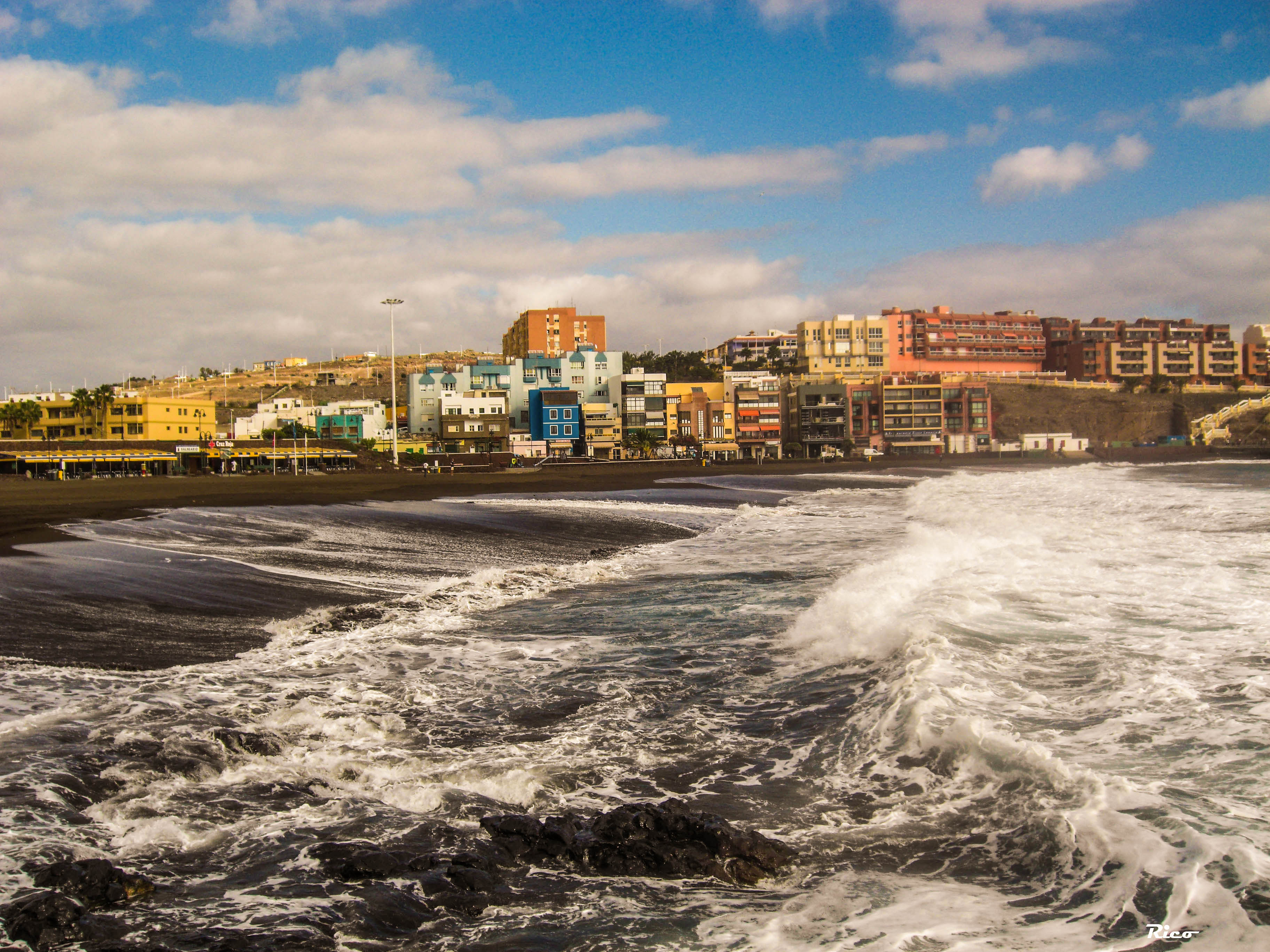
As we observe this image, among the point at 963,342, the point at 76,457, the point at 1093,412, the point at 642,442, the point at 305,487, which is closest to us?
the point at 305,487

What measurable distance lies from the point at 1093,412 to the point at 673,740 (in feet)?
404

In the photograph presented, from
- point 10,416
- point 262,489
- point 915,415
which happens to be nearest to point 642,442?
point 915,415

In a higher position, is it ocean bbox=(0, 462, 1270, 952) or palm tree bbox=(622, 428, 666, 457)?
palm tree bbox=(622, 428, 666, 457)

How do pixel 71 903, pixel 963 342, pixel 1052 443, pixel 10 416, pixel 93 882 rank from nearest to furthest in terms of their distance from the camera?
1. pixel 71 903
2. pixel 93 882
3. pixel 10 416
4. pixel 1052 443
5. pixel 963 342

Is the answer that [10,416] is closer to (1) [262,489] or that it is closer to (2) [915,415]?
(1) [262,489]

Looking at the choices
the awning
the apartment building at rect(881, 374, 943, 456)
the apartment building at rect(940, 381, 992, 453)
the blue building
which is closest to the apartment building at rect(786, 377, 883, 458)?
the apartment building at rect(881, 374, 943, 456)

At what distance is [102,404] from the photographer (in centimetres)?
7406

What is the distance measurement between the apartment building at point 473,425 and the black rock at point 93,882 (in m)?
79.3

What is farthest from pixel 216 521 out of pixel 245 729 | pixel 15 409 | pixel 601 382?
pixel 601 382

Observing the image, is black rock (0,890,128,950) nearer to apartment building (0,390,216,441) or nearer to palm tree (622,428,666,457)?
apartment building (0,390,216,441)

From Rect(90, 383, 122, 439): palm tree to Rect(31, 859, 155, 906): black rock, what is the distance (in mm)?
80289

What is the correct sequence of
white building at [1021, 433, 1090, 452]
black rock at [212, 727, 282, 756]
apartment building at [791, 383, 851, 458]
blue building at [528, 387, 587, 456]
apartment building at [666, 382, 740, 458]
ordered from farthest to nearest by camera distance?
white building at [1021, 433, 1090, 452] → apartment building at [791, 383, 851, 458] → apartment building at [666, 382, 740, 458] → blue building at [528, 387, 587, 456] → black rock at [212, 727, 282, 756]

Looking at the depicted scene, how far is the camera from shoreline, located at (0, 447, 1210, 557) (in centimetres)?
2559

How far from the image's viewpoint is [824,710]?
26.4 feet
